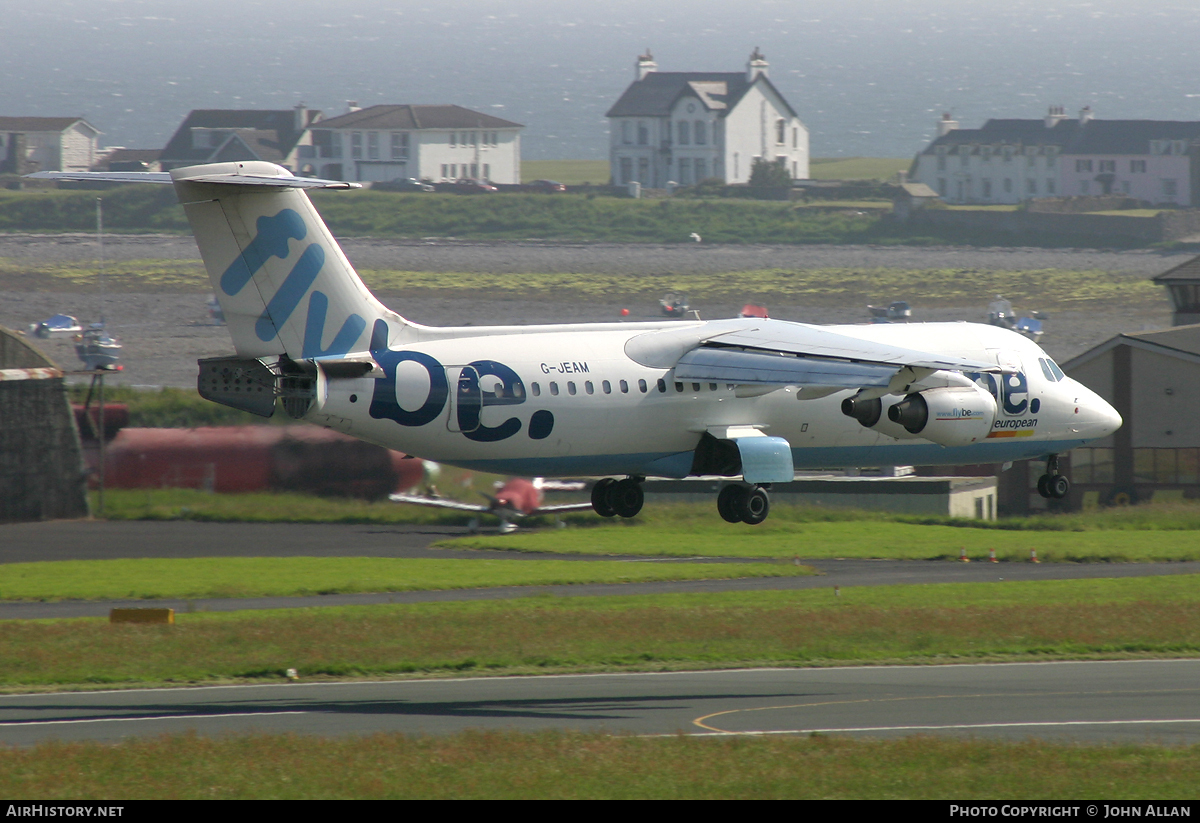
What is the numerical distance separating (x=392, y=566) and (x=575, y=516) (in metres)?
13.0

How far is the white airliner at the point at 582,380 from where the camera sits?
32312 millimetres

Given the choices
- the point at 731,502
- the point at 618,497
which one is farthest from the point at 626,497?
the point at 731,502

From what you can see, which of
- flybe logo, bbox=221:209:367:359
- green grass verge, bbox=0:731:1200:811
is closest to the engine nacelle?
green grass verge, bbox=0:731:1200:811

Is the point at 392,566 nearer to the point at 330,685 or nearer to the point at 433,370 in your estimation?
the point at 330,685

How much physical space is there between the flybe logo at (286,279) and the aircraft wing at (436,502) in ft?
126

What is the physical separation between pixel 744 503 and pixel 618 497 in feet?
11.3

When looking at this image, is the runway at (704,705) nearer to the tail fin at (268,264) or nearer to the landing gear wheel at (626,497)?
the landing gear wheel at (626,497)

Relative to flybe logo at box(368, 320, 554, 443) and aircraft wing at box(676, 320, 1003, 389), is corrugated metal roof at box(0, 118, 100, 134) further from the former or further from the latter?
aircraft wing at box(676, 320, 1003, 389)

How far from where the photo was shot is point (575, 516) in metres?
74.9

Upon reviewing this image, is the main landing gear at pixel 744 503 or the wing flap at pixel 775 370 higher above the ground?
the wing flap at pixel 775 370

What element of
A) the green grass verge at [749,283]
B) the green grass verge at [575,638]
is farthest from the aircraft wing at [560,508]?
the green grass verge at [749,283]

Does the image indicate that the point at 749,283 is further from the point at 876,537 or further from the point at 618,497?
the point at 618,497

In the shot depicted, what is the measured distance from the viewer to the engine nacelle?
34.1 m

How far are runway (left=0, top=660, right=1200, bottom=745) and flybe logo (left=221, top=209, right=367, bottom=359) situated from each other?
8.75 meters
